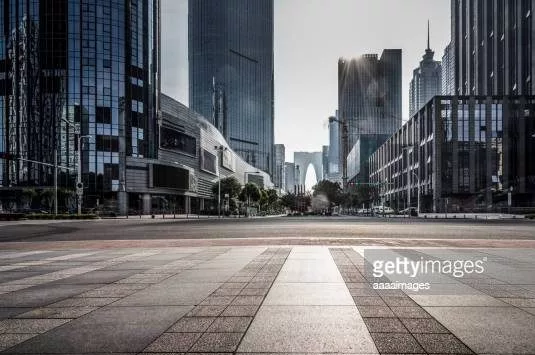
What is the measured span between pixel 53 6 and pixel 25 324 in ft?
298

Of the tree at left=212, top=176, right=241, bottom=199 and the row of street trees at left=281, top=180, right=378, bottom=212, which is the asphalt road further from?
the row of street trees at left=281, top=180, right=378, bottom=212

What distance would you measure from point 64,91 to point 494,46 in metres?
98.9

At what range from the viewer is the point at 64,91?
264 ft

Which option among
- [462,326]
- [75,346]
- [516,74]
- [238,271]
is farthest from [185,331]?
[516,74]

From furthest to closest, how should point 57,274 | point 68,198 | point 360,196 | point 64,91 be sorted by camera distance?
1. point 360,196
2. point 64,91
3. point 68,198
4. point 57,274

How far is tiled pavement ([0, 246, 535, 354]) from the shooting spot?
14.3ft

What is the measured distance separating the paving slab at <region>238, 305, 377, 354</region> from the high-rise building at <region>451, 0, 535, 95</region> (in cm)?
10599

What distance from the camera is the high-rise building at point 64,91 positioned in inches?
3159

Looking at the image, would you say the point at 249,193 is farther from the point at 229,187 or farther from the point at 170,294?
the point at 170,294

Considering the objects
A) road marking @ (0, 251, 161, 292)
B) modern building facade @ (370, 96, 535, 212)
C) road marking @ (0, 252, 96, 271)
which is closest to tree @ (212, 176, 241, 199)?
modern building facade @ (370, 96, 535, 212)

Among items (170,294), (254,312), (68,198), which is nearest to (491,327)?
(254,312)

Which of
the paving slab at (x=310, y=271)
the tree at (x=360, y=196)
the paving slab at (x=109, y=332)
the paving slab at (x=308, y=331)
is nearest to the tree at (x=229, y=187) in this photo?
the tree at (x=360, y=196)

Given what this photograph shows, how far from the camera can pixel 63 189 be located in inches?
2987

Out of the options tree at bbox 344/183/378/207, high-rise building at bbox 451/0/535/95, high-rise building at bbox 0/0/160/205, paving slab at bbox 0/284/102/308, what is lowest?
tree at bbox 344/183/378/207
